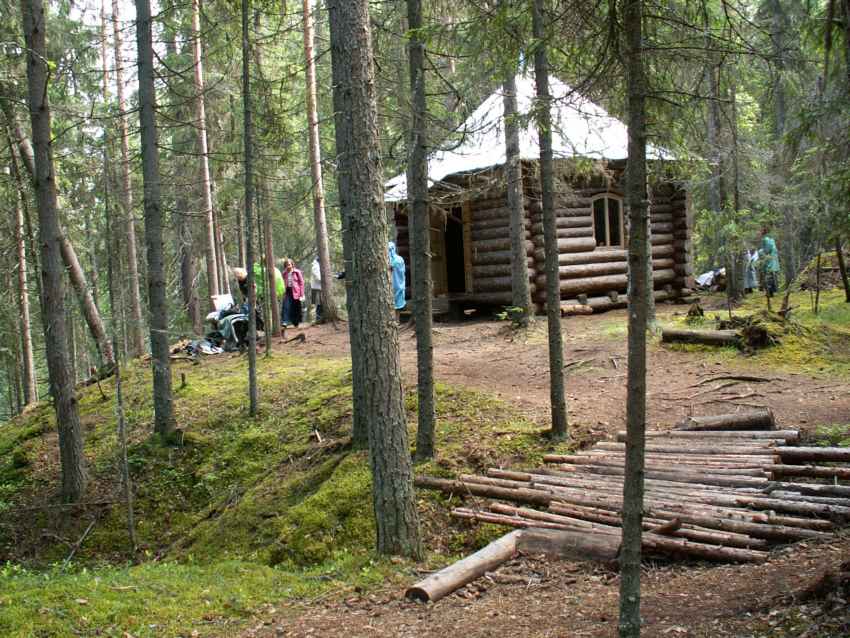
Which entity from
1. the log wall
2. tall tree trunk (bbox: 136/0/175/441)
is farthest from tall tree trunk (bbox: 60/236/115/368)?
the log wall

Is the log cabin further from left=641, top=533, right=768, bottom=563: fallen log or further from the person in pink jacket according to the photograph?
left=641, top=533, right=768, bottom=563: fallen log

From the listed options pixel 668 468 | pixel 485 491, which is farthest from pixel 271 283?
pixel 668 468

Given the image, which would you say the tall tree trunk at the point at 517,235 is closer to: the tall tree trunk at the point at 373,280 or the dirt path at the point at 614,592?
the dirt path at the point at 614,592

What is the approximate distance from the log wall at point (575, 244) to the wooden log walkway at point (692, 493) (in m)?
10.2

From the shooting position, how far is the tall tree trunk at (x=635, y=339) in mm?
4004

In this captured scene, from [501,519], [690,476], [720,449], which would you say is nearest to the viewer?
[501,519]

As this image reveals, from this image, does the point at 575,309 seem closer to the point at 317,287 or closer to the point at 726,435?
the point at 317,287

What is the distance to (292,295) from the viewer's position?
1961cm

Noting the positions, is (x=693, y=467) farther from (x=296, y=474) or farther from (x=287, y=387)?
(x=287, y=387)

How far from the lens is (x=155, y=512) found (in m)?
10.8

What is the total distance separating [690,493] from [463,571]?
2499mm

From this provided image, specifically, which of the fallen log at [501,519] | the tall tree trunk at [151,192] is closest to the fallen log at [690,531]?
the fallen log at [501,519]

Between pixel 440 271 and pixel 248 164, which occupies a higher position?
pixel 248 164

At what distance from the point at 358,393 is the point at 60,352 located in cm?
436
